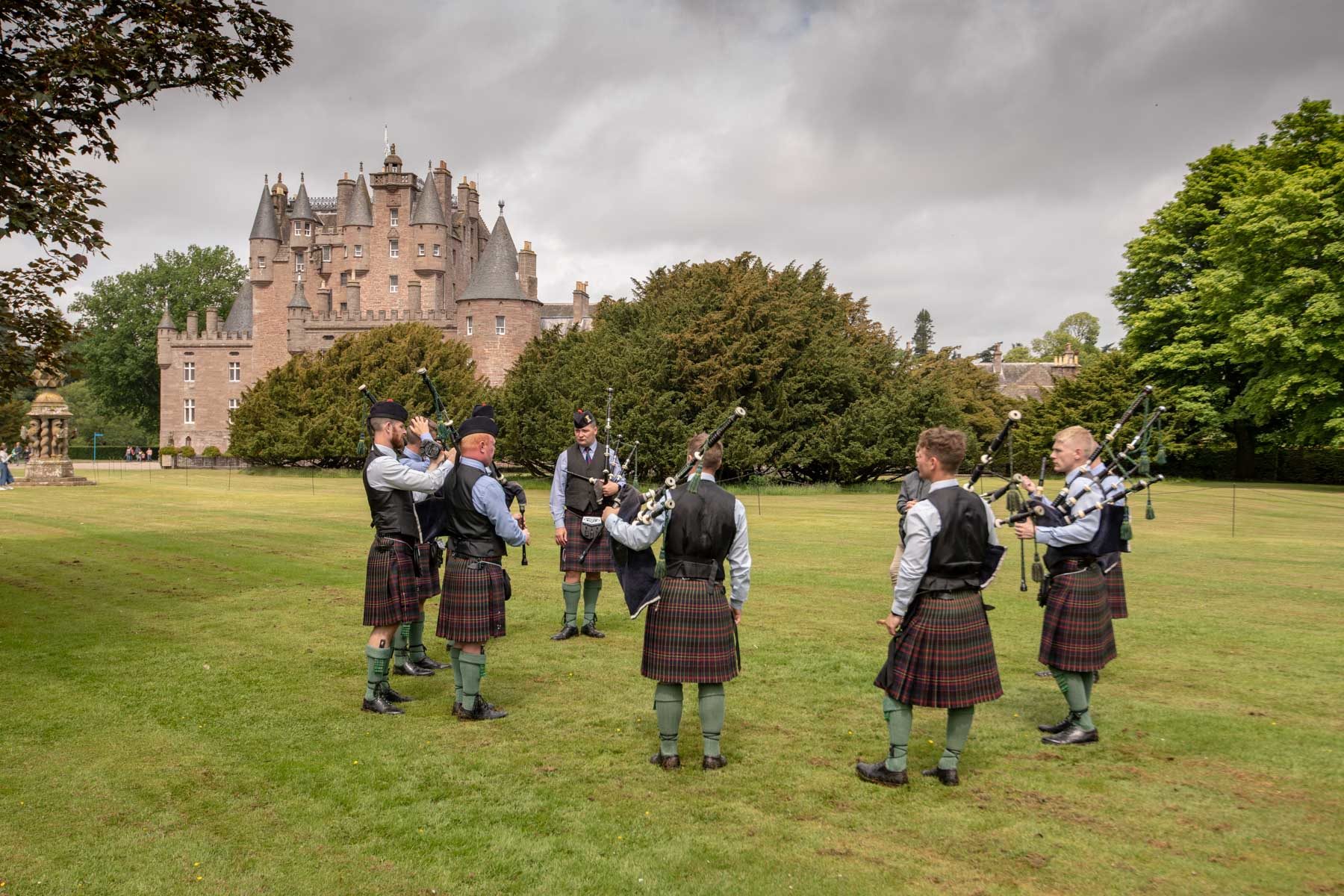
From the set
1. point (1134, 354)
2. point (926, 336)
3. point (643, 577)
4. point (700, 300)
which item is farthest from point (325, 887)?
point (926, 336)

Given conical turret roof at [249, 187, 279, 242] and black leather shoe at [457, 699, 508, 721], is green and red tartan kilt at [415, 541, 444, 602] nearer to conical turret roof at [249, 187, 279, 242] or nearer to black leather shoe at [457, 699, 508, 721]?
black leather shoe at [457, 699, 508, 721]

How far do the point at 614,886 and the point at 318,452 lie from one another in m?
53.4

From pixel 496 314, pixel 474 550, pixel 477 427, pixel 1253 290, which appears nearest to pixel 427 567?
pixel 474 550

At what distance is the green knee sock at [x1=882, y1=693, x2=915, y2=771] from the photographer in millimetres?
6137

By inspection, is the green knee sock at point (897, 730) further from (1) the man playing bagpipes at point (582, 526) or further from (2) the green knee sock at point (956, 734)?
(1) the man playing bagpipes at point (582, 526)

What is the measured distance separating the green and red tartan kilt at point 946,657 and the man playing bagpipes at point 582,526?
4847 millimetres

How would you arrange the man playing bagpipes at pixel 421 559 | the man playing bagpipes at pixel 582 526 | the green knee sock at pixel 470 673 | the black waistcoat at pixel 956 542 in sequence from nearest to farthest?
1. the black waistcoat at pixel 956 542
2. the green knee sock at pixel 470 673
3. the man playing bagpipes at pixel 421 559
4. the man playing bagpipes at pixel 582 526

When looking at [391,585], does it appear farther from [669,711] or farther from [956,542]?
[956,542]

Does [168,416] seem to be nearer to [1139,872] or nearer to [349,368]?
[349,368]

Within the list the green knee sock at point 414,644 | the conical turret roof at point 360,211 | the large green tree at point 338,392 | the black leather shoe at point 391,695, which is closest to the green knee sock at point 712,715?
the black leather shoe at point 391,695

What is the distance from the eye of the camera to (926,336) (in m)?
134

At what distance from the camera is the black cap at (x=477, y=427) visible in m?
7.27

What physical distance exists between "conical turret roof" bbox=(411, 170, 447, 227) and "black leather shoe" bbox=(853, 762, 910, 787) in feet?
245

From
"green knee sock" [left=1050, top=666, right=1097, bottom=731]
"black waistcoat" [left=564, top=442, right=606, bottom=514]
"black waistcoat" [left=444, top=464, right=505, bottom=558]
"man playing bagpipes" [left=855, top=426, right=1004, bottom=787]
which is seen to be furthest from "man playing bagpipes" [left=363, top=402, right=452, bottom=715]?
"green knee sock" [left=1050, top=666, right=1097, bottom=731]
